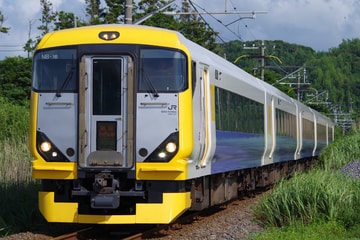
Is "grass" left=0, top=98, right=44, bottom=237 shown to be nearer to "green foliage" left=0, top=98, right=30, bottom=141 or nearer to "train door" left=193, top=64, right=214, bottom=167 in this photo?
"train door" left=193, top=64, right=214, bottom=167

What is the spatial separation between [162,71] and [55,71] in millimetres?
1534

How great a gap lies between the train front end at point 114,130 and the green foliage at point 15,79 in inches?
1351

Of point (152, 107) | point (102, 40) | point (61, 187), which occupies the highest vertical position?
point (102, 40)

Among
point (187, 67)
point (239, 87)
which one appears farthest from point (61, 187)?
point (239, 87)

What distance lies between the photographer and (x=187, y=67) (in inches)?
419

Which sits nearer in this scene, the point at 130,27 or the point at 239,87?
the point at 130,27

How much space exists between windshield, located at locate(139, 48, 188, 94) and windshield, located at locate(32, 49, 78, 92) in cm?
98

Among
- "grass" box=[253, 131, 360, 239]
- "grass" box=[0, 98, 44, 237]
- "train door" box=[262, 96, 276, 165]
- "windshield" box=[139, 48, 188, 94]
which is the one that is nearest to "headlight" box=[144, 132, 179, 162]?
"windshield" box=[139, 48, 188, 94]

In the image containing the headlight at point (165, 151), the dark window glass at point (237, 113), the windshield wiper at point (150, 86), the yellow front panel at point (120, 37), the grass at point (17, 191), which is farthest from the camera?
the dark window glass at point (237, 113)

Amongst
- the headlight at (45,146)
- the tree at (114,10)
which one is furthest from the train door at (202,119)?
the tree at (114,10)

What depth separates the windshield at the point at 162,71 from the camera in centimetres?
1053

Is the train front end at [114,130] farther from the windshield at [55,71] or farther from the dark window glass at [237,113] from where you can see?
the dark window glass at [237,113]

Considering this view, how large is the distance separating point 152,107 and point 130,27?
1.34 metres

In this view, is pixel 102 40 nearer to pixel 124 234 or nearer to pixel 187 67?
pixel 187 67
